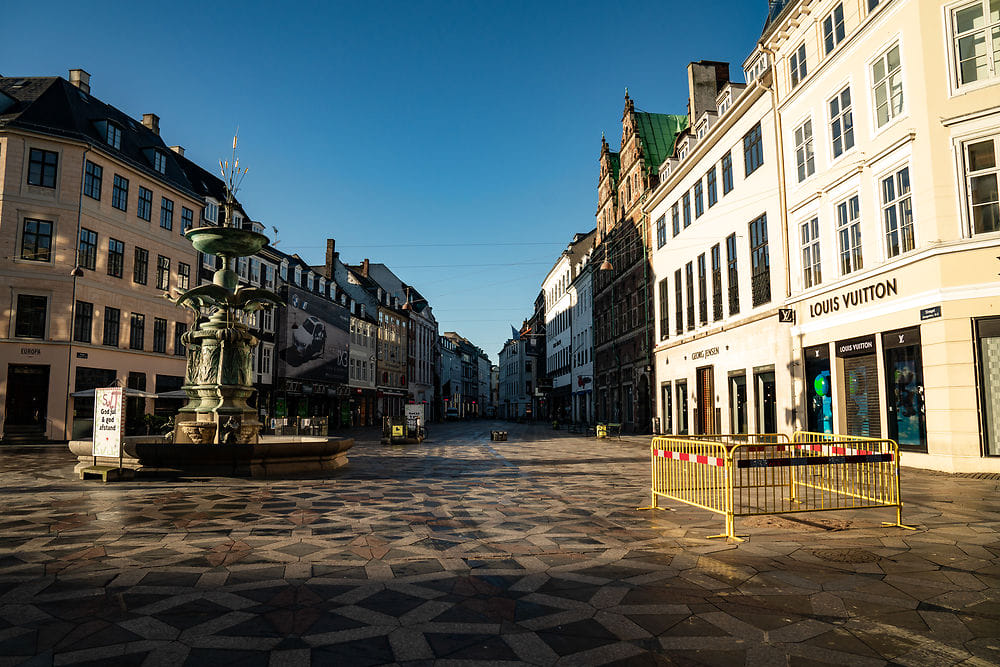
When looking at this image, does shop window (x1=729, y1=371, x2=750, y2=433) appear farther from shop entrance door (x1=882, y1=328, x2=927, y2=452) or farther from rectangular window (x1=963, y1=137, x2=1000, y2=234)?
rectangular window (x1=963, y1=137, x2=1000, y2=234)

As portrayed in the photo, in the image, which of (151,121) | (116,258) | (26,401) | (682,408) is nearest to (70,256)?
(116,258)

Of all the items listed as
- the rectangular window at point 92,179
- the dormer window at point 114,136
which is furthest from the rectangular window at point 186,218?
the rectangular window at point 92,179

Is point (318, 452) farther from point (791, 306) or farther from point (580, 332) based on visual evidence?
point (580, 332)

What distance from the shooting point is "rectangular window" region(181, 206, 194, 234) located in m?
39.3

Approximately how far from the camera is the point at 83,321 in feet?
102

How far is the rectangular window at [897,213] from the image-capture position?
16453 millimetres

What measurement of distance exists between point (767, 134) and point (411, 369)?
64.7m

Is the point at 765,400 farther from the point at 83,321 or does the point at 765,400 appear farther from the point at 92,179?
the point at 92,179

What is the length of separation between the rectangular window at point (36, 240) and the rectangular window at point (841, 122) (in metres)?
33.8

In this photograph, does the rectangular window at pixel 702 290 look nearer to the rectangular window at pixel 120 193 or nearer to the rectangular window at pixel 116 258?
the rectangular window at pixel 116 258

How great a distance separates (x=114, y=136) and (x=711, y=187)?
103 feet

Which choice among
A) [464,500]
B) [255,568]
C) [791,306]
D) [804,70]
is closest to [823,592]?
[255,568]

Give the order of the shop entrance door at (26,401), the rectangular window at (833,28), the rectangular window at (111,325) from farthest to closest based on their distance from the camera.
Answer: the rectangular window at (111,325), the shop entrance door at (26,401), the rectangular window at (833,28)

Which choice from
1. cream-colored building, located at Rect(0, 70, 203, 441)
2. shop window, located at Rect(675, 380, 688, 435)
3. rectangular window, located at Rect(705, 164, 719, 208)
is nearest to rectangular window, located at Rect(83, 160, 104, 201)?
cream-colored building, located at Rect(0, 70, 203, 441)
